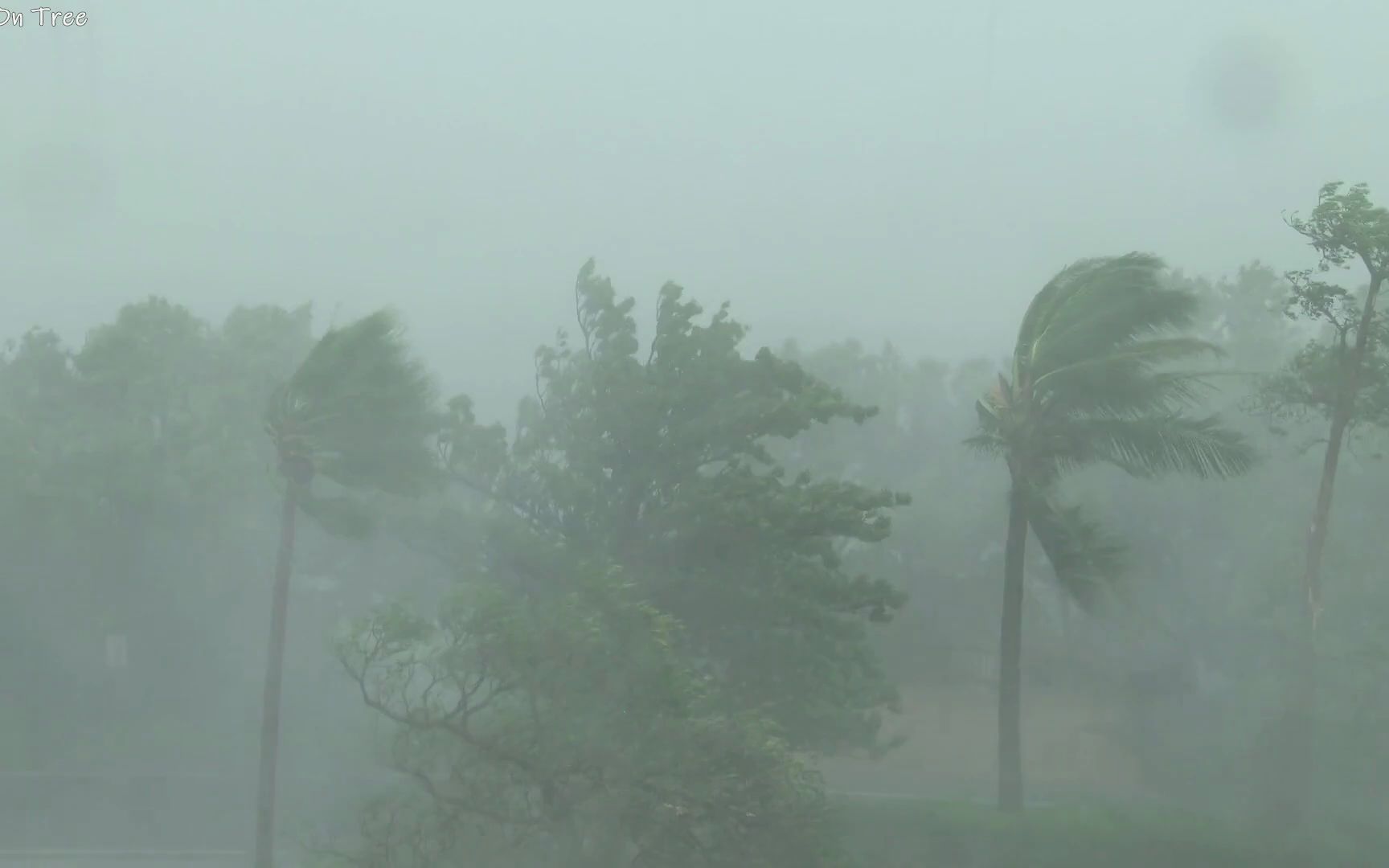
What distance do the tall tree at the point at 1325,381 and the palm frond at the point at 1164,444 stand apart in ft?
3.51

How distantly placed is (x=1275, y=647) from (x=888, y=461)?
789 cm

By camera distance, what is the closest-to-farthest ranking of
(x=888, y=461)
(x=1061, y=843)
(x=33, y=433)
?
(x=1061, y=843) → (x=888, y=461) → (x=33, y=433)

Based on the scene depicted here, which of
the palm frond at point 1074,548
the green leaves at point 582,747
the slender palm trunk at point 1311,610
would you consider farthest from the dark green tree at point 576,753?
the slender palm trunk at point 1311,610

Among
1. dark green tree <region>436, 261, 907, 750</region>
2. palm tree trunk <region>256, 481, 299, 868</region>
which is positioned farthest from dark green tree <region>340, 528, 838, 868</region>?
palm tree trunk <region>256, 481, 299, 868</region>

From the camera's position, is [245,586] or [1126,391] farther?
[245,586]

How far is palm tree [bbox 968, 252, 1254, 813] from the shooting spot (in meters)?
17.6

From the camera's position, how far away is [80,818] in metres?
24.1

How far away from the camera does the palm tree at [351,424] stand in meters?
16.5

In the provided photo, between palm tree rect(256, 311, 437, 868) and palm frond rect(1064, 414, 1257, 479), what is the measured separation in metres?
7.61

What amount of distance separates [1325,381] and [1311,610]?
2.71 metres

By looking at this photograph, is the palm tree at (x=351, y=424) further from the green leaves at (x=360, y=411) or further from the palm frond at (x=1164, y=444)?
the palm frond at (x=1164, y=444)

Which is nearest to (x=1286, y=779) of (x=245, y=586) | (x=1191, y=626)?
(x=1191, y=626)

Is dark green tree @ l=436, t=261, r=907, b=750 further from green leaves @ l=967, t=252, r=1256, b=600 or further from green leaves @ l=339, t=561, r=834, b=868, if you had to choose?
green leaves @ l=339, t=561, r=834, b=868

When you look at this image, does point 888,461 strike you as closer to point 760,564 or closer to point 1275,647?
point 1275,647
